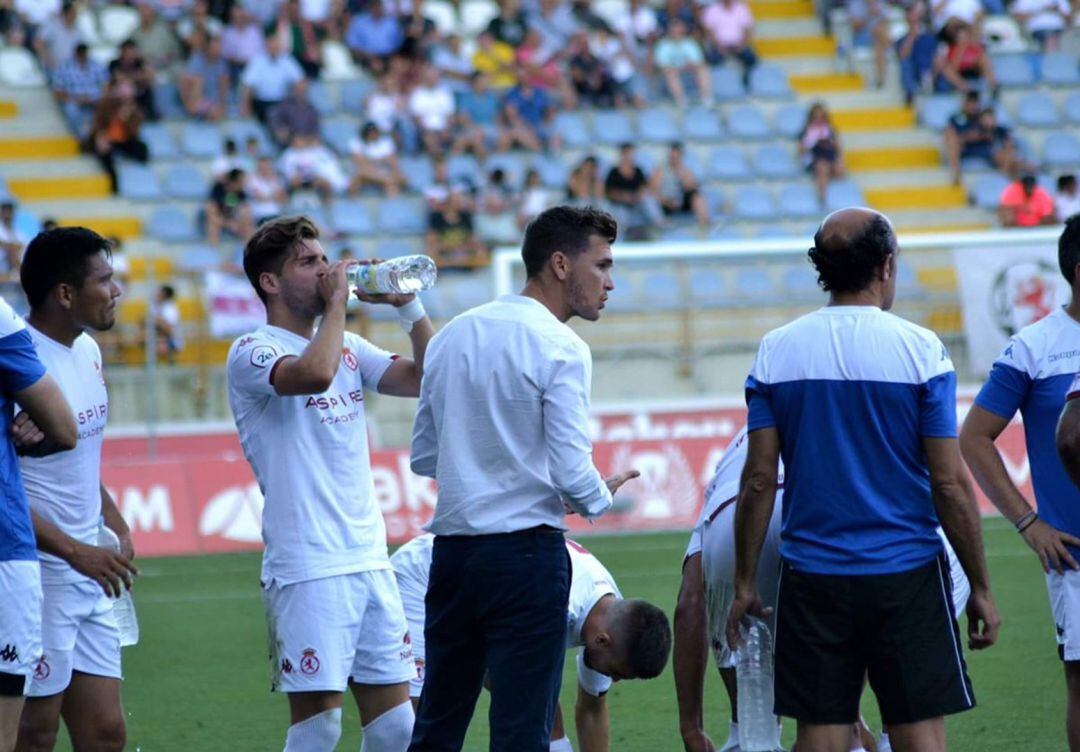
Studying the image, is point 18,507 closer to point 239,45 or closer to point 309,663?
point 309,663

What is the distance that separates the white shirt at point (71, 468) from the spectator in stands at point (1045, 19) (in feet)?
71.8

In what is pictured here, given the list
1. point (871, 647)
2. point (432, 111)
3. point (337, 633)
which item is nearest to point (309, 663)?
point (337, 633)

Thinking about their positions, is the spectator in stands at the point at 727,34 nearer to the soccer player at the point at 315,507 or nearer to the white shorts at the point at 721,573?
the white shorts at the point at 721,573

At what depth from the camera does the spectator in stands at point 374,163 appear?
2177cm

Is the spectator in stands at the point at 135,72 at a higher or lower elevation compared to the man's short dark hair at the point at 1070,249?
higher

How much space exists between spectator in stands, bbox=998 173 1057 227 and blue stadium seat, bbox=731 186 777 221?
2.93 m

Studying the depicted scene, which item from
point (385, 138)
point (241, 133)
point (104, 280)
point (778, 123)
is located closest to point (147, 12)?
point (241, 133)

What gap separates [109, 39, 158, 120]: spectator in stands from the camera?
71.8ft

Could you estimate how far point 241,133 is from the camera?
73.8 feet

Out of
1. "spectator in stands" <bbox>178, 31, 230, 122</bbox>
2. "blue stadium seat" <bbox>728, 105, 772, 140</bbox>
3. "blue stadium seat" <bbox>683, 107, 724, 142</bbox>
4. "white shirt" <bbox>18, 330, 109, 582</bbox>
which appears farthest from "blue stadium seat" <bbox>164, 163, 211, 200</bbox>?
"white shirt" <bbox>18, 330, 109, 582</bbox>

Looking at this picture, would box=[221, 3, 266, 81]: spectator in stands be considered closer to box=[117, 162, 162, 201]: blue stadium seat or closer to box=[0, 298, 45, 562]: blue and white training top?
box=[117, 162, 162, 201]: blue stadium seat

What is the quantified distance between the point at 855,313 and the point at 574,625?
1595 millimetres

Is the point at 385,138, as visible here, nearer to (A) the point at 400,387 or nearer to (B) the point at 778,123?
(B) the point at 778,123

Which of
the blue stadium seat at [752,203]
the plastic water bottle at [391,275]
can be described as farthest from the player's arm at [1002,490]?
the blue stadium seat at [752,203]
